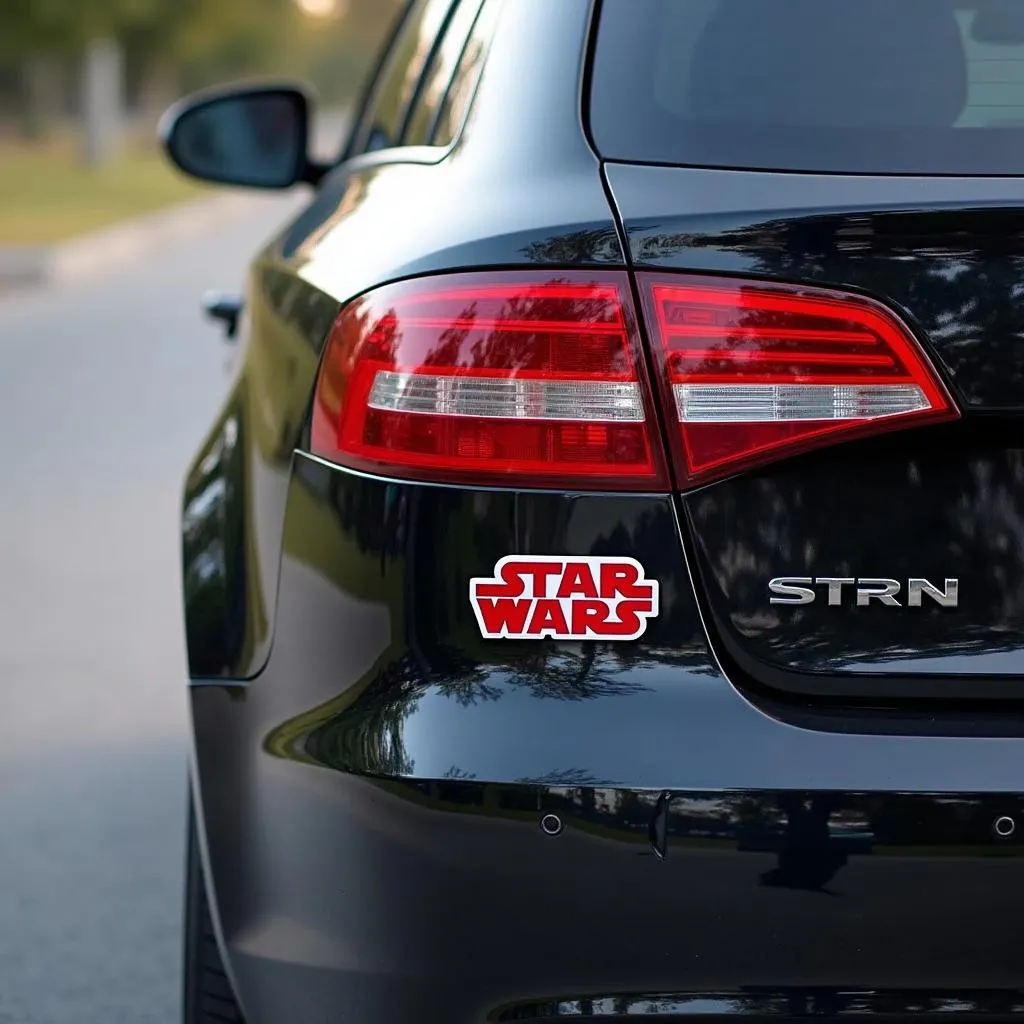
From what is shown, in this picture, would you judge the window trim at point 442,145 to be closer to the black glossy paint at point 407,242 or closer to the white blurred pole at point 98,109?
the black glossy paint at point 407,242

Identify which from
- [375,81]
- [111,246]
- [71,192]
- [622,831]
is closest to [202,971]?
[622,831]

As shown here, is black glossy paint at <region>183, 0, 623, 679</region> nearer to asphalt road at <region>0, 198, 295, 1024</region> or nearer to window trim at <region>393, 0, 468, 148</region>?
window trim at <region>393, 0, 468, 148</region>

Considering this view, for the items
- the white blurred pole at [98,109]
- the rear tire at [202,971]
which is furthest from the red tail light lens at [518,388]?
the white blurred pole at [98,109]

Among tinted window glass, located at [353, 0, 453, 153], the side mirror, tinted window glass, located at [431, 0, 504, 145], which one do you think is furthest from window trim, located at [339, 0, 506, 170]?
the side mirror

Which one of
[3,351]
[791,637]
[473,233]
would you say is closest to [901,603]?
[791,637]

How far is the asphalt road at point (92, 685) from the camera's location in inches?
128

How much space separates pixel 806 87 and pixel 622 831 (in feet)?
2.50

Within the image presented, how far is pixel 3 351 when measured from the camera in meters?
11.0

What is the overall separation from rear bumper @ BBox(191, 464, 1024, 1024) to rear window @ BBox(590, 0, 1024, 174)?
0.38 meters

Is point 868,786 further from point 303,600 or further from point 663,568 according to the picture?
point 303,600

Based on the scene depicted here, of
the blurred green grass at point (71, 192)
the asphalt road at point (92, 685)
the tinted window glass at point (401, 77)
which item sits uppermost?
the tinted window glass at point (401, 77)

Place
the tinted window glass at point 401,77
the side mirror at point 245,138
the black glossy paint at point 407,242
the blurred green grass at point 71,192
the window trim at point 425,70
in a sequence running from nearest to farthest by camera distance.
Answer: the black glossy paint at point 407,242
the window trim at point 425,70
the tinted window glass at point 401,77
the side mirror at point 245,138
the blurred green grass at point 71,192

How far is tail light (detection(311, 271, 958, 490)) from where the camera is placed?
176 centimetres

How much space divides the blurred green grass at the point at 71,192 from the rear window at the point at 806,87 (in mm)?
14788
